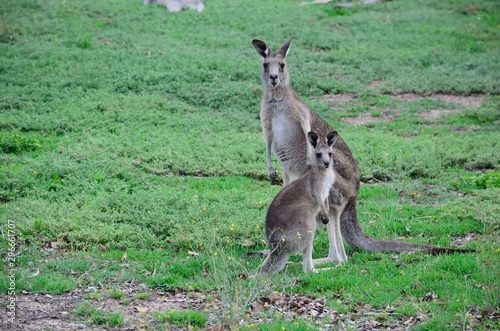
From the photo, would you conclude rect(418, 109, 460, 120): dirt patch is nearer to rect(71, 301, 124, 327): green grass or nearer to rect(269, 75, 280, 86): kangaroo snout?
rect(269, 75, 280, 86): kangaroo snout

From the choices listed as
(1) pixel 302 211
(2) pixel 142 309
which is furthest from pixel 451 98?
(2) pixel 142 309

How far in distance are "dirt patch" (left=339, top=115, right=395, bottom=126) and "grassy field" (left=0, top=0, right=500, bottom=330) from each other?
5cm

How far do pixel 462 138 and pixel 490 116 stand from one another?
4.31 ft

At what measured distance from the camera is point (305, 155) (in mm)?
8039

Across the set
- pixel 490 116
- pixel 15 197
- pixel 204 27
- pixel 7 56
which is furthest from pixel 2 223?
pixel 204 27

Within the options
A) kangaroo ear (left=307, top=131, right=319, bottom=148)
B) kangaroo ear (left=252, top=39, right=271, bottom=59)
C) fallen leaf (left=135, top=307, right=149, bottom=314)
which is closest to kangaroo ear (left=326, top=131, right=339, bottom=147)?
kangaroo ear (left=307, top=131, right=319, bottom=148)

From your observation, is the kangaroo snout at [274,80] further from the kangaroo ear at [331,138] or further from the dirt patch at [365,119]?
the dirt patch at [365,119]

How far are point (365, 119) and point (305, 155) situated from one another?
463cm

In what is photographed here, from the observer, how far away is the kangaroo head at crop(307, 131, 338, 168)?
286 inches

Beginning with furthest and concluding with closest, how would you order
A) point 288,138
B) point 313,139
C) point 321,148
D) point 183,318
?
point 288,138 < point 313,139 < point 321,148 < point 183,318

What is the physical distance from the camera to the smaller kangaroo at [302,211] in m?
6.62

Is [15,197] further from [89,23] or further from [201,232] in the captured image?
[89,23]

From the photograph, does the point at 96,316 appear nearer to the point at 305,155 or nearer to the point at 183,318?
the point at 183,318

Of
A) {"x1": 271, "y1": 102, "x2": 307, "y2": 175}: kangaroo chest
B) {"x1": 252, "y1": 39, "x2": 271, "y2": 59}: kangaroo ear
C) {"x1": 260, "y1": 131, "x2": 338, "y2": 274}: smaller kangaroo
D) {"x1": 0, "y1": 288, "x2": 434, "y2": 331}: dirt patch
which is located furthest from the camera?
{"x1": 252, "y1": 39, "x2": 271, "y2": 59}: kangaroo ear
